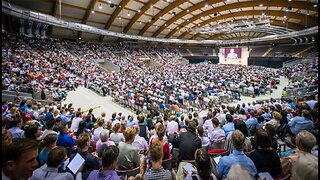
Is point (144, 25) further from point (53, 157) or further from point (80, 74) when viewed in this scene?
point (53, 157)

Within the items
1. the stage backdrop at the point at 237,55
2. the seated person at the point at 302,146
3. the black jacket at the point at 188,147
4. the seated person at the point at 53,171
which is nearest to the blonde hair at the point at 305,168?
the seated person at the point at 302,146

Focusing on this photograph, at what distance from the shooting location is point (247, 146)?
3.69m

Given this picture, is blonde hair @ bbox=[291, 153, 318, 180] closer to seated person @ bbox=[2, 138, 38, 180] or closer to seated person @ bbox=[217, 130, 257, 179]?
seated person @ bbox=[217, 130, 257, 179]

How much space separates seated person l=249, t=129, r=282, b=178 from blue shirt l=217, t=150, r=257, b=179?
0.20m

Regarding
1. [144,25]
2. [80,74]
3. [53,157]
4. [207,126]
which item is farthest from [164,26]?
[53,157]

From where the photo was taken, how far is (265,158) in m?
2.49

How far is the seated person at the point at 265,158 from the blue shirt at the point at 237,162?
7.9 inches

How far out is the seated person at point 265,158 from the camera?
2.46m

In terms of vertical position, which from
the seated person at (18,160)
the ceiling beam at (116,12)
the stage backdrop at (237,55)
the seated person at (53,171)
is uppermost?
the ceiling beam at (116,12)

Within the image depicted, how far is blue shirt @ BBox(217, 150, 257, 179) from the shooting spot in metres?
2.31

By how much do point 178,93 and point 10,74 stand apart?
1184 centimetres

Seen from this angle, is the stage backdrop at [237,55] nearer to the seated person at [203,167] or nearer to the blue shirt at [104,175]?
the seated person at [203,167]

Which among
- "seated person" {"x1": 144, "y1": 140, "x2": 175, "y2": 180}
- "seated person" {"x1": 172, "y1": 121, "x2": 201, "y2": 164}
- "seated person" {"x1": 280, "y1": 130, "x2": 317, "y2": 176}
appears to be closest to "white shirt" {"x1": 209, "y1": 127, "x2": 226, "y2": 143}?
"seated person" {"x1": 172, "y1": 121, "x2": 201, "y2": 164}

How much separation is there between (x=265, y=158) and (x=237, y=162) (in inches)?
18.8
